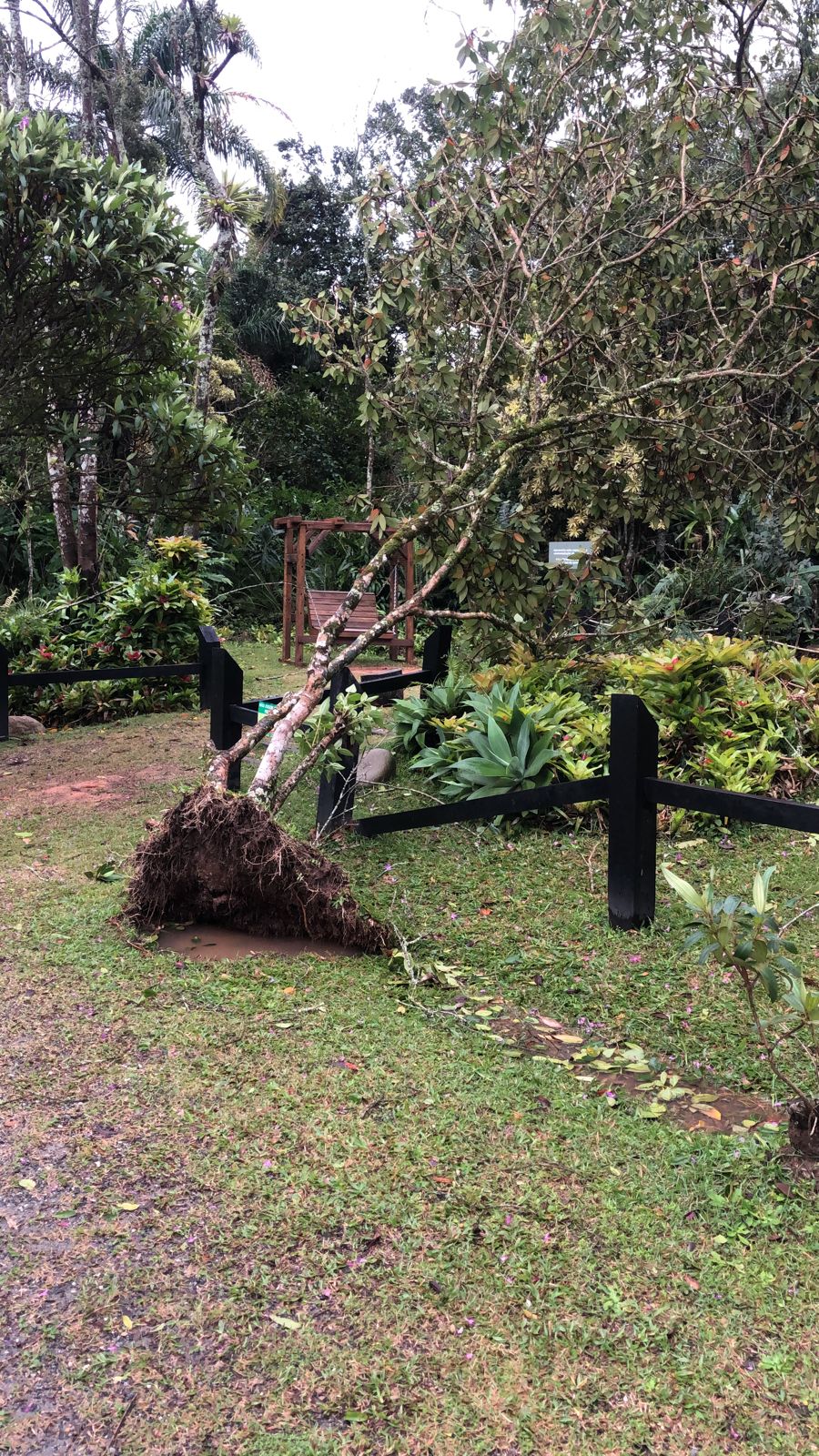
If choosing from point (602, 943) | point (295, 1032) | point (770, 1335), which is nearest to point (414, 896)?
point (602, 943)

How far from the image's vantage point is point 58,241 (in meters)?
5.71

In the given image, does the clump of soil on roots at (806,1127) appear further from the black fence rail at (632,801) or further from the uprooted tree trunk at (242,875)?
the uprooted tree trunk at (242,875)

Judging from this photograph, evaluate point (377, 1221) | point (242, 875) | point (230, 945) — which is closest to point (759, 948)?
point (377, 1221)

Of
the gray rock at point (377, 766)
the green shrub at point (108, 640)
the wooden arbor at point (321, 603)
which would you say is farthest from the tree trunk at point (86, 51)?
the gray rock at point (377, 766)

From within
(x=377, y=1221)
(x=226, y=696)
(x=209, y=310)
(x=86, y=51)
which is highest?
(x=86, y=51)

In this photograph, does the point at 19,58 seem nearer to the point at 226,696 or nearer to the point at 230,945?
the point at 226,696

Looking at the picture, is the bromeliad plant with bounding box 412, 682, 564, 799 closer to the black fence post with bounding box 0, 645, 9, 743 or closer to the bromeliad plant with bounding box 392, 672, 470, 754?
the bromeliad plant with bounding box 392, 672, 470, 754

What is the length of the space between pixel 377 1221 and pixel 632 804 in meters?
2.02

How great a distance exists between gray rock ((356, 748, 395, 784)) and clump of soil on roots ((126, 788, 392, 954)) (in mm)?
2252

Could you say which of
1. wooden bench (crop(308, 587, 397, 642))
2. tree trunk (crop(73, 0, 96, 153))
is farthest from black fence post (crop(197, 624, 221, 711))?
tree trunk (crop(73, 0, 96, 153))

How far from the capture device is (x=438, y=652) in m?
7.03

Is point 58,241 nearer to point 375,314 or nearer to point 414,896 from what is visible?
point 375,314

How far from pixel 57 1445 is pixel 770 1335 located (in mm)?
1313

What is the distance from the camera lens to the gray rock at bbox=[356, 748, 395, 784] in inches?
247
